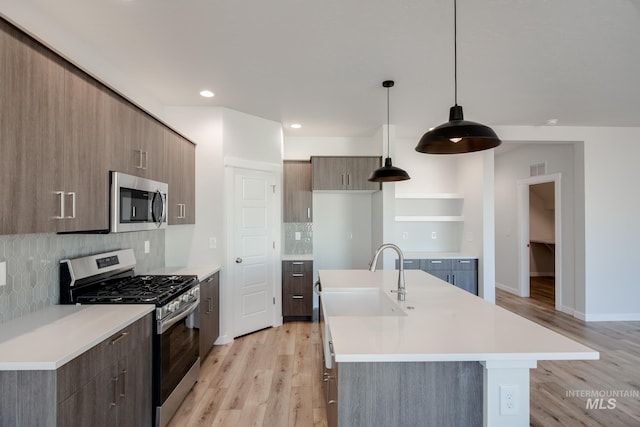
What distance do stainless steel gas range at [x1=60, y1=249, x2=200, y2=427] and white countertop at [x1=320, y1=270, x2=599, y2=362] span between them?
1.23 m

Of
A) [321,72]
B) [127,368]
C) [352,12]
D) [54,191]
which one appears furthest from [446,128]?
[127,368]

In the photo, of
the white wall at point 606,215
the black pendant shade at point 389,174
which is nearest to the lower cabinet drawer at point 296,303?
the black pendant shade at point 389,174

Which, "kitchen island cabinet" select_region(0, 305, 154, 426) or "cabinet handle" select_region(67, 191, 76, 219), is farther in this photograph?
"cabinet handle" select_region(67, 191, 76, 219)

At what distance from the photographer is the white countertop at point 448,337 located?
1.25 m

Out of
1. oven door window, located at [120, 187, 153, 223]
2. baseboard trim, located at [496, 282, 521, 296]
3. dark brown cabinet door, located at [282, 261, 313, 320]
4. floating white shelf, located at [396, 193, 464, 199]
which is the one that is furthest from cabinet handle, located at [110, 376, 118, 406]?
baseboard trim, located at [496, 282, 521, 296]

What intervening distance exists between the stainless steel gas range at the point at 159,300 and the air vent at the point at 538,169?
5.53m

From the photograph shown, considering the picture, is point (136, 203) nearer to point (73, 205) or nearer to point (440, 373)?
point (73, 205)

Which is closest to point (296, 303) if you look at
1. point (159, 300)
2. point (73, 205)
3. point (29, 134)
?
point (159, 300)

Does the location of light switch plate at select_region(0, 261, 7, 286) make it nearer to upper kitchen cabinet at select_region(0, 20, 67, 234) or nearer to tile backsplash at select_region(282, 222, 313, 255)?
upper kitchen cabinet at select_region(0, 20, 67, 234)

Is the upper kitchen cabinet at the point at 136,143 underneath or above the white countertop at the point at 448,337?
above

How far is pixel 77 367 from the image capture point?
4.54 ft

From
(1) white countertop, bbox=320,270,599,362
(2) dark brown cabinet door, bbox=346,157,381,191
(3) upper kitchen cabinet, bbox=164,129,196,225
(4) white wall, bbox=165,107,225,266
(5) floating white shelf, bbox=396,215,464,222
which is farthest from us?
(5) floating white shelf, bbox=396,215,464,222

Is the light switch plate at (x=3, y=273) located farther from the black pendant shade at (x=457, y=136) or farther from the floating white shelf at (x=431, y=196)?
the floating white shelf at (x=431, y=196)

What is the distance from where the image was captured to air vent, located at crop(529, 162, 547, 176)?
5.21 metres
